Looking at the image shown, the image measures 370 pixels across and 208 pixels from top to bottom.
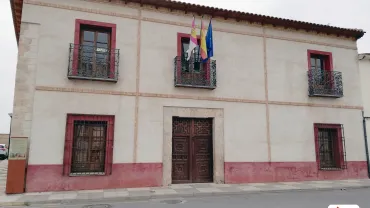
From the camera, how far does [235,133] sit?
10.9m

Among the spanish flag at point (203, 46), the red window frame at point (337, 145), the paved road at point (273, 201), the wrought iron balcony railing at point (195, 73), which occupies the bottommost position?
the paved road at point (273, 201)

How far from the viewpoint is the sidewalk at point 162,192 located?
24.8 feet

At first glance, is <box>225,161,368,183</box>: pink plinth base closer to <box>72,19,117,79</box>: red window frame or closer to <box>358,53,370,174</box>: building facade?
<box>358,53,370,174</box>: building facade

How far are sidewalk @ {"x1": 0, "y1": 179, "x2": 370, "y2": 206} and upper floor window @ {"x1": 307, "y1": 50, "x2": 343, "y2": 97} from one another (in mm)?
3699

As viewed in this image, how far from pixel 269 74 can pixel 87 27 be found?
23.5ft

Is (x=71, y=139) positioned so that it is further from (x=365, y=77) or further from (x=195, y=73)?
(x=365, y=77)

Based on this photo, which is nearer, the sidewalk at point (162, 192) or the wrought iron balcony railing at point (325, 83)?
the sidewalk at point (162, 192)

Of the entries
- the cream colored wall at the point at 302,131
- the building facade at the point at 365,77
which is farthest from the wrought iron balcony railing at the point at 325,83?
the building facade at the point at 365,77

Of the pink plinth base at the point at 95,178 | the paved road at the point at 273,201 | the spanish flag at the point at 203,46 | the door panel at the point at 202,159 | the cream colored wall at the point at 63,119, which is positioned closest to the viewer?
the paved road at the point at 273,201

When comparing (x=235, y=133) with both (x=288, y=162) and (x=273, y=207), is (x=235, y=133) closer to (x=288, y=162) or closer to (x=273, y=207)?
(x=288, y=162)

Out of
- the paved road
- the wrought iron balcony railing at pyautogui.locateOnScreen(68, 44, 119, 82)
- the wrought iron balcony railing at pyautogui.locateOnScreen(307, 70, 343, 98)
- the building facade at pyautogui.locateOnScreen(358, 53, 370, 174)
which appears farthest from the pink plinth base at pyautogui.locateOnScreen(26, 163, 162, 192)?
the building facade at pyautogui.locateOnScreen(358, 53, 370, 174)

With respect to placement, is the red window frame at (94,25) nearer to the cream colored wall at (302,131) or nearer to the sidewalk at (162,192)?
the sidewalk at (162,192)

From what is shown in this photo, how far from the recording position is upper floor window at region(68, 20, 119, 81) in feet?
31.1

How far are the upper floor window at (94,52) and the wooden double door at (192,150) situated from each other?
2980 millimetres
